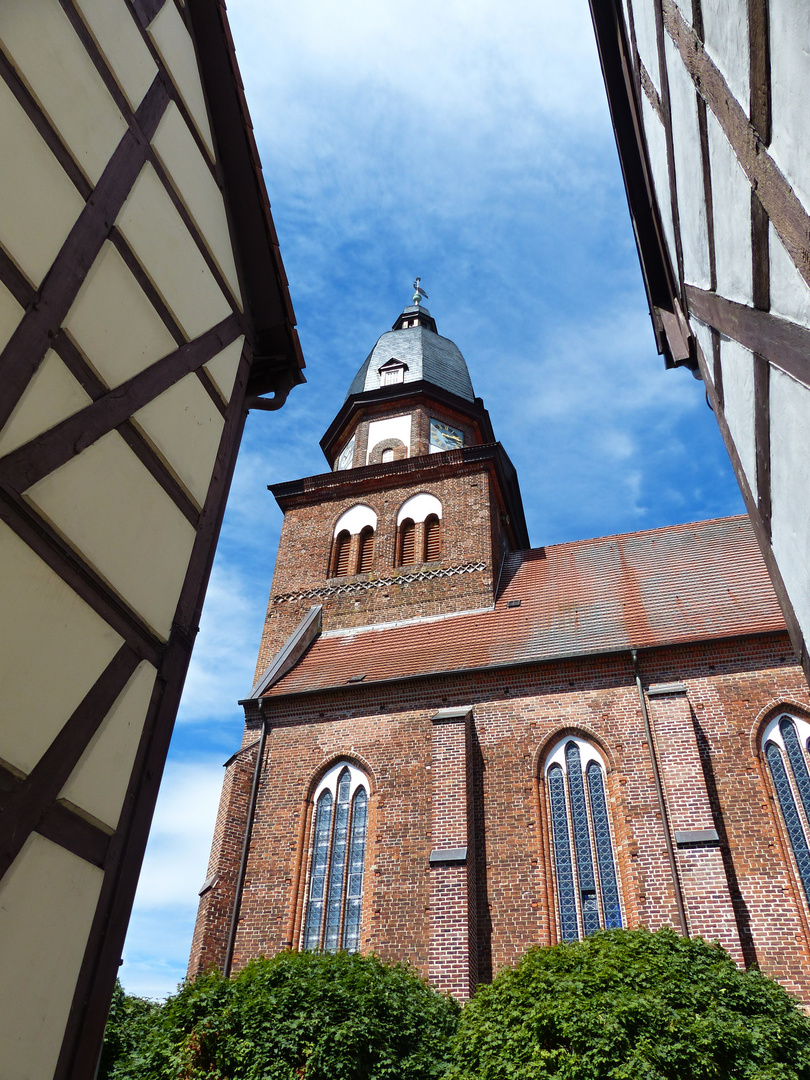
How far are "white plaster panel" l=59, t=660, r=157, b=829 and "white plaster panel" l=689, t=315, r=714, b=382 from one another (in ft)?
12.2

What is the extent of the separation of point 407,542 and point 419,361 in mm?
8015

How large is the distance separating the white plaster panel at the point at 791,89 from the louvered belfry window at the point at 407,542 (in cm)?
1711

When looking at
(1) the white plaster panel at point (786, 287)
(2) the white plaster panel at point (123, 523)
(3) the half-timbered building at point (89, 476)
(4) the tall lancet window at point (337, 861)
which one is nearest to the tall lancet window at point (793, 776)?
(4) the tall lancet window at point (337, 861)

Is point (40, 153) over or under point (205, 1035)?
over

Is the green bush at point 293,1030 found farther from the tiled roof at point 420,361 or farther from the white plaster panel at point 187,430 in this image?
the tiled roof at point 420,361

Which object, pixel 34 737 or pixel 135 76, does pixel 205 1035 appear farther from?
pixel 135 76

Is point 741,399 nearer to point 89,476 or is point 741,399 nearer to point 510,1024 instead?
point 89,476

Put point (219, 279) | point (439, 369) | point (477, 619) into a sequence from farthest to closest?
point (439, 369) → point (477, 619) → point (219, 279)

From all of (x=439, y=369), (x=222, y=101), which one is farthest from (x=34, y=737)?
(x=439, y=369)

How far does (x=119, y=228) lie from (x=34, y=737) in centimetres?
278

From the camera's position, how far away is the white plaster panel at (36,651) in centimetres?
312

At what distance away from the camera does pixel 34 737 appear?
321cm

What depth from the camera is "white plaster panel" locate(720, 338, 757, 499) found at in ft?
11.9

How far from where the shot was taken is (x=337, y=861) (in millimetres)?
13961
